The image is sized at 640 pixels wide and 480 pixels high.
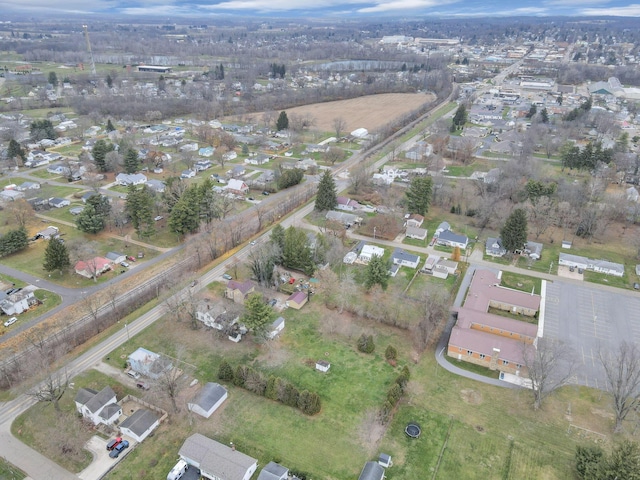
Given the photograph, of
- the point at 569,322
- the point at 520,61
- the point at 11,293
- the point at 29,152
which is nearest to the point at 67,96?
the point at 29,152

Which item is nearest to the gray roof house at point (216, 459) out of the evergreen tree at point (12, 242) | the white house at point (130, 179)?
the evergreen tree at point (12, 242)

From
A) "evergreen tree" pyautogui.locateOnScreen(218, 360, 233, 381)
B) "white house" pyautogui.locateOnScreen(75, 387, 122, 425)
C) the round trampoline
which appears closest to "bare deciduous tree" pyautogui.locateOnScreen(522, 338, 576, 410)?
the round trampoline

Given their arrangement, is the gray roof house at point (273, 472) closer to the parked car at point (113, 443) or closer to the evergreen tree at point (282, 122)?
the parked car at point (113, 443)

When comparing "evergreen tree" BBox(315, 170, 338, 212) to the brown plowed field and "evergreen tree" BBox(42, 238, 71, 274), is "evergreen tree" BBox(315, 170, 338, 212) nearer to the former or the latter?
"evergreen tree" BBox(42, 238, 71, 274)

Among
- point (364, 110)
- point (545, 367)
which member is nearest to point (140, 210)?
point (545, 367)

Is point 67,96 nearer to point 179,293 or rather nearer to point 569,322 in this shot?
point 179,293

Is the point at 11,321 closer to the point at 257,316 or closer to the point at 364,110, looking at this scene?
the point at 257,316
